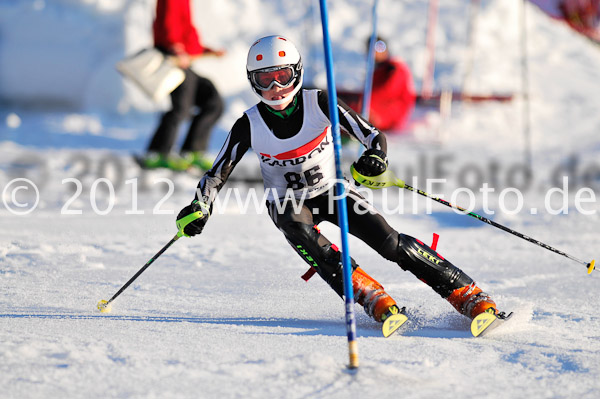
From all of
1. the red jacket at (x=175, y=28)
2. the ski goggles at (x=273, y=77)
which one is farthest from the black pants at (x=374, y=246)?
the red jacket at (x=175, y=28)

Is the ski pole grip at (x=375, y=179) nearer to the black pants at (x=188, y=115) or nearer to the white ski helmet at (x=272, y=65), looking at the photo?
the white ski helmet at (x=272, y=65)

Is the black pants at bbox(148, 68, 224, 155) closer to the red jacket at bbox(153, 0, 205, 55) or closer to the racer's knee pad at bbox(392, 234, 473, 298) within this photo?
the red jacket at bbox(153, 0, 205, 55)

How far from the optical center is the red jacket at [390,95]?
9891 millimetres

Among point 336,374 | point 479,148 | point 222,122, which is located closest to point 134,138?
point 222,122

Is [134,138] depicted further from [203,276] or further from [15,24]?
[203,276]

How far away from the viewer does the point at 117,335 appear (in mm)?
2887

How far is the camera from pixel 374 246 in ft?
11.1

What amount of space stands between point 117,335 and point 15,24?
10728mm

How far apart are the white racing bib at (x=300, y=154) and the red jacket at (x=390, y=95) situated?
20.7ft

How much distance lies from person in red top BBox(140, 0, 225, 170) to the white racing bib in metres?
4.08

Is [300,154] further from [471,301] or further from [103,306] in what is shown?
[103,306]

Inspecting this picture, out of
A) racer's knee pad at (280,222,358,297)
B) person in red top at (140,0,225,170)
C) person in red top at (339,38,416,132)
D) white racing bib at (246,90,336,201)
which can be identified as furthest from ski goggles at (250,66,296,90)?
person in red top at (339,38,416,132)

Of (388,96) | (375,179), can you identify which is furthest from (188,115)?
(375,179)

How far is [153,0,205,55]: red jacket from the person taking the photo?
7293 mm
